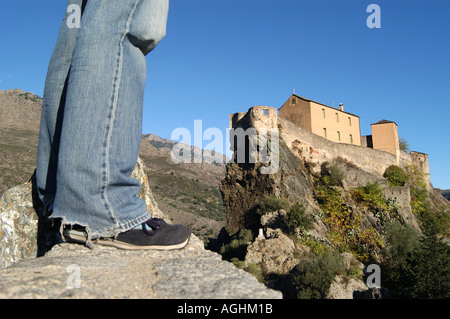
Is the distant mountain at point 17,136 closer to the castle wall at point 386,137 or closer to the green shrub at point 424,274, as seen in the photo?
the green shrub at point 424,274

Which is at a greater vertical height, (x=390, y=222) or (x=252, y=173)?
(x=252, y=173)

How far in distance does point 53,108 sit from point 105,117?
0.64 meters

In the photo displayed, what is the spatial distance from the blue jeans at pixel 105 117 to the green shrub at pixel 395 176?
38.0 metres

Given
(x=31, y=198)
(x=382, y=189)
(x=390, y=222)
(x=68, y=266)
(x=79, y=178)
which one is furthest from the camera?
(x=382, y=189)

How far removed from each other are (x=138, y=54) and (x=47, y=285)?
4.20ft

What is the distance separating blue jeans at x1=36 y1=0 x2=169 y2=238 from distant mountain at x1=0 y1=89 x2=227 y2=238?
161ft

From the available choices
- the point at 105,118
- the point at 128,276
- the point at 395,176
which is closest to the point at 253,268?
the point at 105,118

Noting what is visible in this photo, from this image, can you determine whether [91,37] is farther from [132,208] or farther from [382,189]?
[382,189]

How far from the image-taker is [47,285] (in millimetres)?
1202

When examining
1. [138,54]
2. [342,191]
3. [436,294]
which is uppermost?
[342,191]

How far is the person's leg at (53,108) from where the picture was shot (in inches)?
87.4

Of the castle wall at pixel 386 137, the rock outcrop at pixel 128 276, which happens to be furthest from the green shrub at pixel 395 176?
the rock outcrop at pixel 128 276

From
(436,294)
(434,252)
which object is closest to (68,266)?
(436,294)

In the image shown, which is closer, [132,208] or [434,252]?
[132,208]
